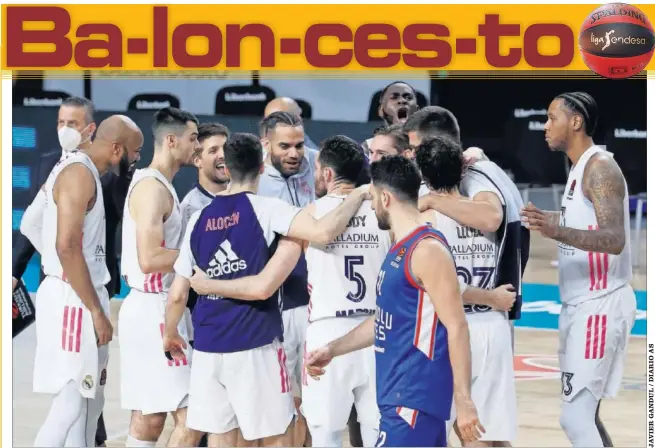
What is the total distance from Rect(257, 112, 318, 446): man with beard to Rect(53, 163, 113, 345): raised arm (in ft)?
3.30

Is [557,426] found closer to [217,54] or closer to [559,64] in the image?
[559,64]

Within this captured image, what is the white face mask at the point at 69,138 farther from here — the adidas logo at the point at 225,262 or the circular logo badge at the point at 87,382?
the adidas logo at the point at 225,262

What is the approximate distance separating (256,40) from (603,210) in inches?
102

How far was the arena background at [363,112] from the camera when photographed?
13836 millimetres

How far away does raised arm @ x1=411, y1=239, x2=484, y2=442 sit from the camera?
4.55 metres

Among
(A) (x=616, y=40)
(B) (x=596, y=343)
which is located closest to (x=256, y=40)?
(A) (x=616, y=40)

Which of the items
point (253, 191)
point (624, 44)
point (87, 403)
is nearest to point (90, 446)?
point (87, 403)

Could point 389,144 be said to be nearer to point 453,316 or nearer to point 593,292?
point 593,292

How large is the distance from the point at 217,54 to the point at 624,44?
2.55m

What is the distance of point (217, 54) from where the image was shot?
756 centimetres

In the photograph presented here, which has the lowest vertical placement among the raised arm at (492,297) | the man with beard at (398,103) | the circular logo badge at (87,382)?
the circular logo badge at (87,382)

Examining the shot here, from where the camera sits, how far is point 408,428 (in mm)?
4711

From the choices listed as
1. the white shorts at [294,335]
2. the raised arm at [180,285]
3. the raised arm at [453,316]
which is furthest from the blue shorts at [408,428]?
the white shorts at [294,335]

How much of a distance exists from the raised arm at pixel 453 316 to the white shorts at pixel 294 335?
195 cm
